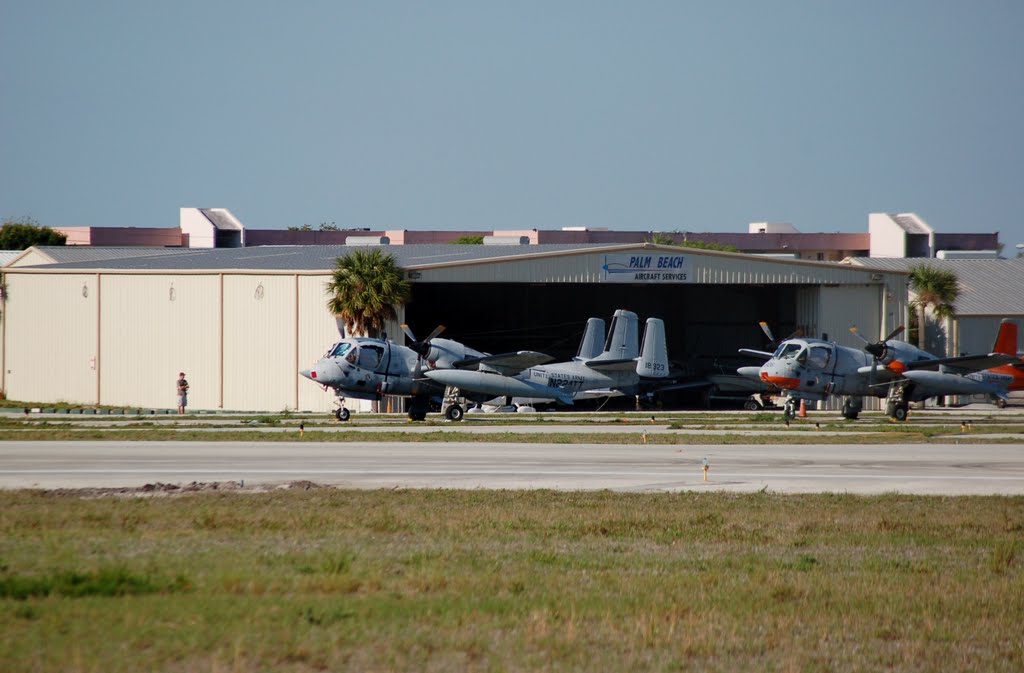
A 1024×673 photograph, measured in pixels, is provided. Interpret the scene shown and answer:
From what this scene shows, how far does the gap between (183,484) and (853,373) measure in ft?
102

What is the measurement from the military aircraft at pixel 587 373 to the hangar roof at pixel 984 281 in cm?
1931

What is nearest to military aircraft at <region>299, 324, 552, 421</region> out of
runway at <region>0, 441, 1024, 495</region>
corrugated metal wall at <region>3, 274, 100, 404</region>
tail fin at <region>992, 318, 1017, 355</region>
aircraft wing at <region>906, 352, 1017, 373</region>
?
runway at <region>0, 441, 1024, 495</region>

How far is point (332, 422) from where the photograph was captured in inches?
1598

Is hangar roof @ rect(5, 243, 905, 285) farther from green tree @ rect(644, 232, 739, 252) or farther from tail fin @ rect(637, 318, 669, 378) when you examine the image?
green tree @ rect(644, 232, 739, 252)

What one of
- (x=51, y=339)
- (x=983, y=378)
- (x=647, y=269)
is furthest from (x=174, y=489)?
(x=51, y=339)

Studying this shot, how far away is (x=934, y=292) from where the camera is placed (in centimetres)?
6494

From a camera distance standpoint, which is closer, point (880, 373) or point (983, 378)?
point (880, 373)

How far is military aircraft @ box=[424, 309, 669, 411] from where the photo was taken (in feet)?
137

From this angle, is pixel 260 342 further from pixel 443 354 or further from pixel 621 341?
pixel 621 341

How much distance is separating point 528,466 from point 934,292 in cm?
4670

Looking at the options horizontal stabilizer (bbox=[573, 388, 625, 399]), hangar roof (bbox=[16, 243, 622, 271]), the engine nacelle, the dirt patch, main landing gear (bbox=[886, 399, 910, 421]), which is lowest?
the dirt patch

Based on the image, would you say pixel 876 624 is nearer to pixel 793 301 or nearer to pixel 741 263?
pixel 741 263

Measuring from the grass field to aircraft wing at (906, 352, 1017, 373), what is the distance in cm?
2800

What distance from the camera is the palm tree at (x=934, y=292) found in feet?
213
